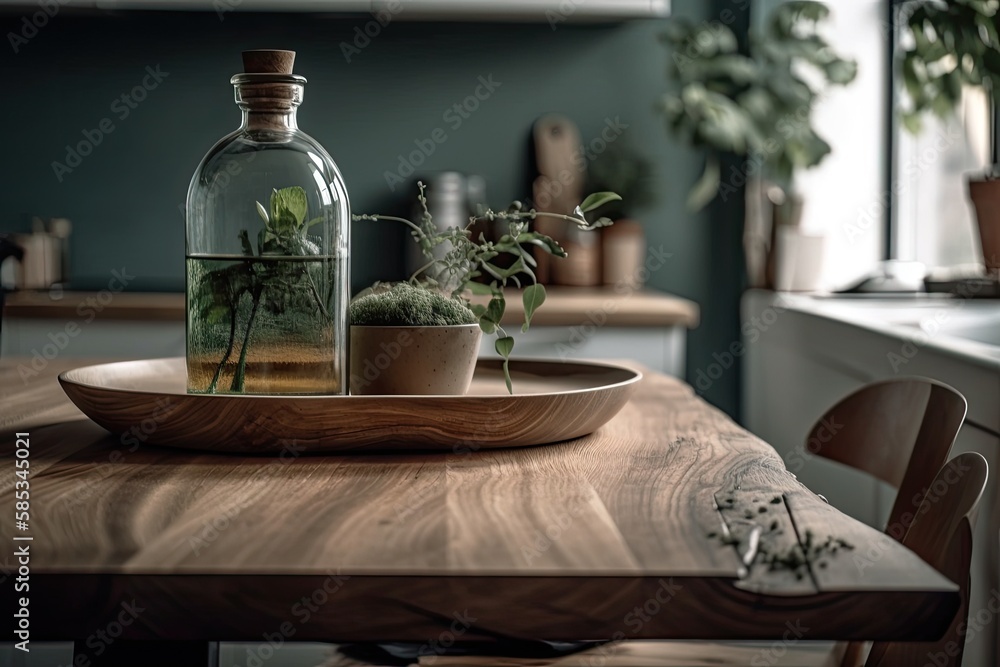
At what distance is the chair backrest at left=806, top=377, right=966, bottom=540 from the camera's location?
1.12 meters

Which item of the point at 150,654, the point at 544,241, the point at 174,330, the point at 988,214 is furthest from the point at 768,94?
the point at 150,654

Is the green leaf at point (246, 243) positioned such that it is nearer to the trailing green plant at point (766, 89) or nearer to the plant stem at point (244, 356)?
the plant stem at point (244, 356)

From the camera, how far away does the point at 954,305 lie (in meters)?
2.10

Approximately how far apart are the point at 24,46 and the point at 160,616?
9.11 feet

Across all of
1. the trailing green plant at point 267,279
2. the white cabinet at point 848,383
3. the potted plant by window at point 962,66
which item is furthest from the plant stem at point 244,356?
the potted plant by window at point 962,66

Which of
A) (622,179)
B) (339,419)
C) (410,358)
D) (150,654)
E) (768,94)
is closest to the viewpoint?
(150,654)

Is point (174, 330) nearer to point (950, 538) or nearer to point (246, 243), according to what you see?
point (246, 243)

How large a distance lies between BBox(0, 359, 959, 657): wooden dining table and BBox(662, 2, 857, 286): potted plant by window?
6.50 feet

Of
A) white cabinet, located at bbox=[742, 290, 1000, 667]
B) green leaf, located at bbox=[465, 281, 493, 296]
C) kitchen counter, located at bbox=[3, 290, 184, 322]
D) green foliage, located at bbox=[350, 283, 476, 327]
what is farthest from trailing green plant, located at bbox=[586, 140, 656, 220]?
green foliage, located at bbox=[350, 283, 476, 327]

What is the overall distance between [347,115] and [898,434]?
2.14 m

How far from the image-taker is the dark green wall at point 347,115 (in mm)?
2951

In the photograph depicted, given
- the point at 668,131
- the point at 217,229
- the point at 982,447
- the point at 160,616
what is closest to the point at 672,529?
the point at 160,616

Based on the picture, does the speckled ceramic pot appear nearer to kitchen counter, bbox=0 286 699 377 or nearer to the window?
kitchen counter, bbox=0 286 699 377

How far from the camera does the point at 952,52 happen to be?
88.7 inches
